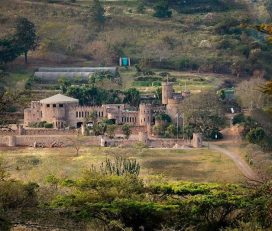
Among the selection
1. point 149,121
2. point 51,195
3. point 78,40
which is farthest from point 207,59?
point 51,195

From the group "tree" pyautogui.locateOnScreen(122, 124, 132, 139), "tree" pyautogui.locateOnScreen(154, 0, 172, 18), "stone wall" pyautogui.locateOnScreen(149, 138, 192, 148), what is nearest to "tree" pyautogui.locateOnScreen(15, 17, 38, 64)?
"tree" pyautogui.locateOnScreen(154, 0, 172, 18)

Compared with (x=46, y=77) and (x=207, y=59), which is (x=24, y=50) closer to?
(x=46, y=77)

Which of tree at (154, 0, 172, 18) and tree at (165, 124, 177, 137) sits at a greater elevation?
tree at (154, 0, 172, 18)

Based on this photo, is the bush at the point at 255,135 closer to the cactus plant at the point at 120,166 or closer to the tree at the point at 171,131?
the tree at the point at 171,131

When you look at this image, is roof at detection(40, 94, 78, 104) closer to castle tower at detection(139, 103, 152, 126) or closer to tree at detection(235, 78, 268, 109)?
castle tower at detection(139, 103, 152, 126)

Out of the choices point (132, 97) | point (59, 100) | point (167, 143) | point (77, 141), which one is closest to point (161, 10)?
point (132, 97)

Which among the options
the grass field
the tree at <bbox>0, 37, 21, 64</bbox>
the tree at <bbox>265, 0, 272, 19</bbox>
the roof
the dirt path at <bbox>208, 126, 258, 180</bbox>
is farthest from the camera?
the tree at <bbox>265, 0, 272, 19</bbox>
